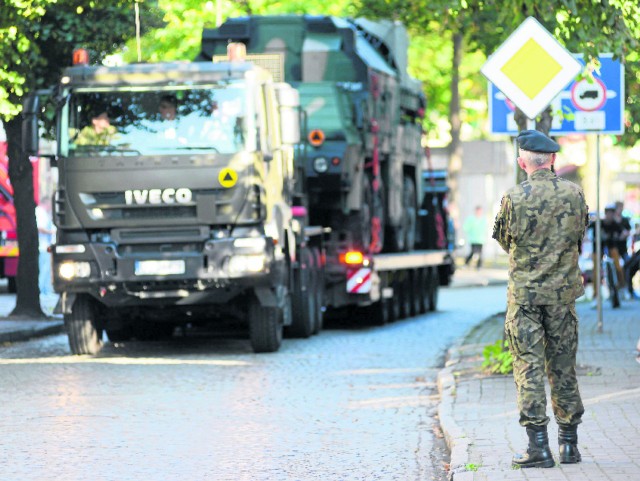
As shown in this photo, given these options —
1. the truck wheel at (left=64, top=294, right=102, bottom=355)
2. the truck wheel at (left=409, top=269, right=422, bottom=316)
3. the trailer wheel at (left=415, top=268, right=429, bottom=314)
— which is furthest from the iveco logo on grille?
the trailer wheel at (left=415, top=268, right=429, bottom=314)

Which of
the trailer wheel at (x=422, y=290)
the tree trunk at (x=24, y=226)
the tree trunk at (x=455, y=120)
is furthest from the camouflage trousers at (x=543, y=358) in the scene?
the tree trunk at (x=455, y=120)

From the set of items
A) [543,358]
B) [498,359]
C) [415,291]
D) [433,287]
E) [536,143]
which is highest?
[536,143]

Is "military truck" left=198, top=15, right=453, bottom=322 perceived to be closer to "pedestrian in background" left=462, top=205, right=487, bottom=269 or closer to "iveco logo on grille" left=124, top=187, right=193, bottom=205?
"iveco logo on grille" left=124, top=187, right=193, bottom=205

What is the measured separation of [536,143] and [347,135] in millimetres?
11888

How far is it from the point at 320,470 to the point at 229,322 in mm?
9241

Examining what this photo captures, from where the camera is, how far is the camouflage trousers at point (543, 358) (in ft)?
27.4

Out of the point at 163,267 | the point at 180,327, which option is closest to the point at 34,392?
the point at 163,267

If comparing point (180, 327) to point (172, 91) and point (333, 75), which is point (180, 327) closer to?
point (333, 75)

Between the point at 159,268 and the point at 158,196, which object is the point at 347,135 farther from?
the point at 159,268

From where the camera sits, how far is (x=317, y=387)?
1359 centimetres

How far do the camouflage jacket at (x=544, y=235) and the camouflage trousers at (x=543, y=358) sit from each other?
0.08 m

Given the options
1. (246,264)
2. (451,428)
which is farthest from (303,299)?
(451,428)

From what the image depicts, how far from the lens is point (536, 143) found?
8.43 meters

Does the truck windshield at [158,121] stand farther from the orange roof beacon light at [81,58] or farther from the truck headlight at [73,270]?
the truck headlight at [73,270]
